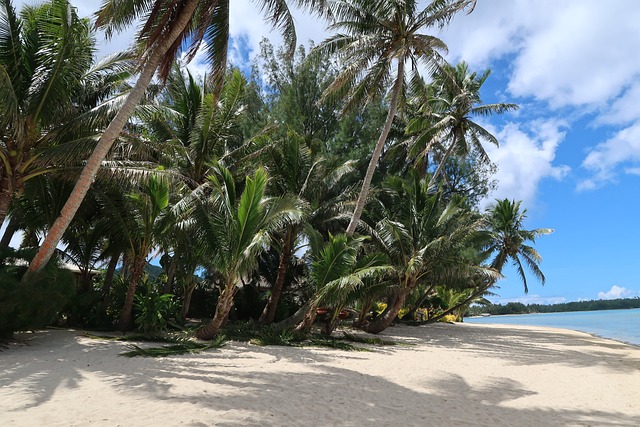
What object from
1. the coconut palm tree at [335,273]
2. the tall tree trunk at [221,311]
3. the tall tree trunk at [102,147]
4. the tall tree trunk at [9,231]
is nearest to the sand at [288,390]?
the tall tree trunk at [221,311]

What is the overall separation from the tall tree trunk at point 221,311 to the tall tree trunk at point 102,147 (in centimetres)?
360

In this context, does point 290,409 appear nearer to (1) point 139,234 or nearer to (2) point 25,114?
(1) point 139,234

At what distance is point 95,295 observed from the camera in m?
11.1

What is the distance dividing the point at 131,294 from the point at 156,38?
6.26 metres

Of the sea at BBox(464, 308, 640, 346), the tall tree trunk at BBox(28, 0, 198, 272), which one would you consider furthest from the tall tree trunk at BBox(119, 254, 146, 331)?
the sea at BBox(464, 308, 640, 346)

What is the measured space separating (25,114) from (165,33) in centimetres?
368

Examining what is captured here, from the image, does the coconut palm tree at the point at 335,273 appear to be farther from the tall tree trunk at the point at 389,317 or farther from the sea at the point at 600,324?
the sea at the point at 600,324

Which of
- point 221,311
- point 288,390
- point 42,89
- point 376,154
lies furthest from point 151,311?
point 376,154

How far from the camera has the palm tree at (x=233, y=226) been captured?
9.40 m

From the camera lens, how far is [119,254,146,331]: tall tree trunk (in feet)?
34.7

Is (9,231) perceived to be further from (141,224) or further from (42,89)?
(42,89)

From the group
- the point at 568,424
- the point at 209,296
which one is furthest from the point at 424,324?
the point at 568,424

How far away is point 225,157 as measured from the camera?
14.9 m

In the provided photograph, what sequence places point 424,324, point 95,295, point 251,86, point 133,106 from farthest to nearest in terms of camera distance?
point 424,324 → point 251,86 → point 95,295 → point 133,106
